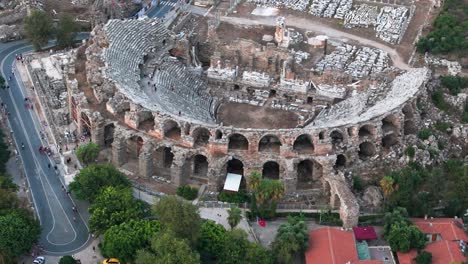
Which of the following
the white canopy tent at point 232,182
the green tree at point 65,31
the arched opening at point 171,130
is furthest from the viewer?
the green tree at point 65,31

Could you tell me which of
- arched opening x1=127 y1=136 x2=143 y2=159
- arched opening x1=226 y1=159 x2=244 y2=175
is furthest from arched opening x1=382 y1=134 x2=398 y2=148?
arched opening x1=127 y1=136 x2=143 y2=159

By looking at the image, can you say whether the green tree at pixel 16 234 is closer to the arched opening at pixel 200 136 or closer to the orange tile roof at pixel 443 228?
the arched opening at pixel 200 136

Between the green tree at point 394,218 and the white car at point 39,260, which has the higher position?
the green tree at point 394,218

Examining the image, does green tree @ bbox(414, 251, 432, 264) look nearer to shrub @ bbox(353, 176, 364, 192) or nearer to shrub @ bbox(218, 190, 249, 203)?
shrub @ bbox(353, 176, 364, 192)

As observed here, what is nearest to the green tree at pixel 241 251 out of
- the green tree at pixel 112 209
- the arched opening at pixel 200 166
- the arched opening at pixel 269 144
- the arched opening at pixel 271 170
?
the green tree at pixel 112 209

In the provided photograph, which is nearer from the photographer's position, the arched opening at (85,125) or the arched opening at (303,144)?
the arched opening at (303,144)

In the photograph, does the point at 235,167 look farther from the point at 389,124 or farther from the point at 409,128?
the point at 409,128

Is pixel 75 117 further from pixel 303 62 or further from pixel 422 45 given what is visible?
pixel 422 45
